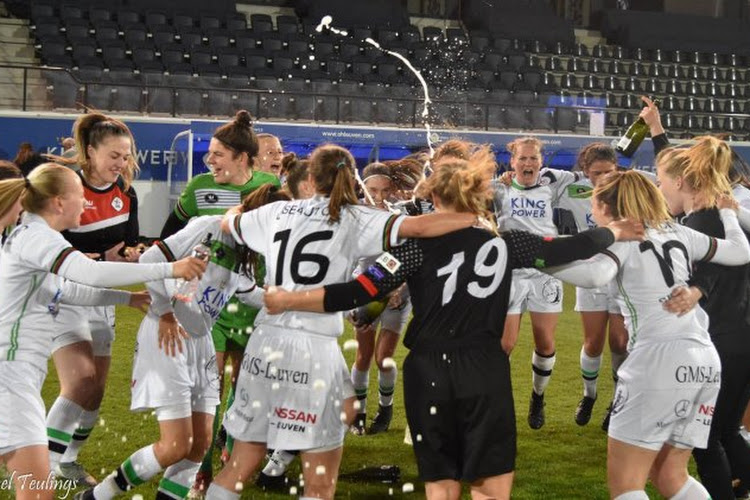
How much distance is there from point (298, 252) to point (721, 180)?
2.02m

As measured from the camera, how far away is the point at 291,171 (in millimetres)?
4949

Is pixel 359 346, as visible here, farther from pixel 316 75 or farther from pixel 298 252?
pixel 316 75

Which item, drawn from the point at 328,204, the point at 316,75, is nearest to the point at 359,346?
the point at 328,204

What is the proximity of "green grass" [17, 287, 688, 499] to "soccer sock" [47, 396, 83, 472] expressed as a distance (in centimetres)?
34

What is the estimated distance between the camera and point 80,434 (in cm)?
565

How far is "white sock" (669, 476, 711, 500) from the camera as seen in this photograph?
4.22 m

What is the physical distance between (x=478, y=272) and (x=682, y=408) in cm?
105

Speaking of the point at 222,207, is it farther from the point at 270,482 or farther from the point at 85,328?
the point at 270,482

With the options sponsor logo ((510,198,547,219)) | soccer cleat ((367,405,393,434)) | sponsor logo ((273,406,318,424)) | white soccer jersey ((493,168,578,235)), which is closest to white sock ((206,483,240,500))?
sponsor logo ((273,406,318,424))

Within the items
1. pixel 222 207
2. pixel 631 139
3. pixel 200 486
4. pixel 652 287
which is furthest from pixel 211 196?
pixel 631 139

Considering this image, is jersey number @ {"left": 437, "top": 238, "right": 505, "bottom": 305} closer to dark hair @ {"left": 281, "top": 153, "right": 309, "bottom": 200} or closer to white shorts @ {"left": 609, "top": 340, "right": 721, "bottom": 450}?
white shorts @ {"left": 609, "top": 340, "right": 721, "bottom": 450}

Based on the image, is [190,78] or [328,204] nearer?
[328,204]

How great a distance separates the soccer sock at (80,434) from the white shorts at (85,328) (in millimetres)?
346

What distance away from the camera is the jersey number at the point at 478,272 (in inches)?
154
